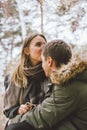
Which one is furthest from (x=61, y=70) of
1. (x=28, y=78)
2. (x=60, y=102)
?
(x=28, y=78)

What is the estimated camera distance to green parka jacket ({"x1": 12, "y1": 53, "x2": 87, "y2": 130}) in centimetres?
187

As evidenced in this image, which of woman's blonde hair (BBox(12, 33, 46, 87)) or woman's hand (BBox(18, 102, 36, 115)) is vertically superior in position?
woman's blonde hair (BBox(12, 33, 46, 87))

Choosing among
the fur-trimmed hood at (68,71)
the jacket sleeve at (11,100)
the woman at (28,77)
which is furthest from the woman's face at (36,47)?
the fur-trimmed hood at (68,71)

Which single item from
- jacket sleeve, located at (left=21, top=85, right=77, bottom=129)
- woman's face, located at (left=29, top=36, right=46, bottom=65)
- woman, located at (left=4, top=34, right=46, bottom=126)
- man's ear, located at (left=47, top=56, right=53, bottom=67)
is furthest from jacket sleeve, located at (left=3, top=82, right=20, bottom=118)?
man's ear, located at (left=47, top=56, right=53, bottom=67)

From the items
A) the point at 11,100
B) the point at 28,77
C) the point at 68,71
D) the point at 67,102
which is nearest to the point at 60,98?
the point at 67,102

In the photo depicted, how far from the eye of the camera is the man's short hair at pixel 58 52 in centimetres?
198

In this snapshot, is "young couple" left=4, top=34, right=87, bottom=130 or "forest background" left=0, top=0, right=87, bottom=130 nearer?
"young couple" left=4, top=34, right=87, bottom=130

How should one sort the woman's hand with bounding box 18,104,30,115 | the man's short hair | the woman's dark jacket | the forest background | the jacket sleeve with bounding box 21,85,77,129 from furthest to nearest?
the forest background < the woman's dark jacket < the woman's hand with bounding box 18,104,30,115 < the man's short hair < the jacket sleeve with bounding box 21,85,77,129

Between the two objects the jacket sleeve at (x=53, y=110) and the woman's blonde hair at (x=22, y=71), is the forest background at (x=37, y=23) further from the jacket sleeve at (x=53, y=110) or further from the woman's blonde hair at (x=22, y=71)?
the jacket sleeve at (x=53, y=110)

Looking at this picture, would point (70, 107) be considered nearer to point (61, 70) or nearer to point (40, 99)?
point (61, 70)

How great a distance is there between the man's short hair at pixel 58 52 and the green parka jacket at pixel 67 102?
5 centimetres

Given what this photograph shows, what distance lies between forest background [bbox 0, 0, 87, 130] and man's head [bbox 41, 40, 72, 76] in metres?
2.70

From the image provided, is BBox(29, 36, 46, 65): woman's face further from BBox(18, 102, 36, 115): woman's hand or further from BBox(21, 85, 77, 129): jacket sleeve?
BBox(21, 85, 77, 129): jacket sleeve

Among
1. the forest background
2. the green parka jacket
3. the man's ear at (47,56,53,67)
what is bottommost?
the forest background
